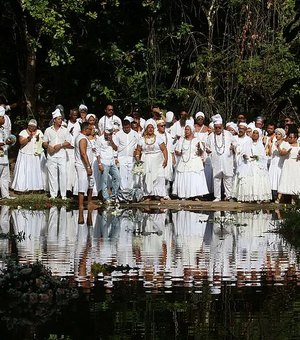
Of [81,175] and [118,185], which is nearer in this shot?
[81,175]

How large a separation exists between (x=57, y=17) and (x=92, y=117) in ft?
14.4

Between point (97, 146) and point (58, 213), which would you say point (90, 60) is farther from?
point (58, 213)

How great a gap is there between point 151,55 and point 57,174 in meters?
6.32

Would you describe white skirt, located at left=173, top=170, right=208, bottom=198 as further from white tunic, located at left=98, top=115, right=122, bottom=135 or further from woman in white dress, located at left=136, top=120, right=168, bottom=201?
white tunic, located at left=98, top=115, right=122, bottom=135

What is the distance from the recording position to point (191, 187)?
2909 cm

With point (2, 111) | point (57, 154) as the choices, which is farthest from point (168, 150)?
point (2, 111)

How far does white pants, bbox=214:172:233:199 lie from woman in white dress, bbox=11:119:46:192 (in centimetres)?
444

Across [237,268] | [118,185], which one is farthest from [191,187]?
[237,268]

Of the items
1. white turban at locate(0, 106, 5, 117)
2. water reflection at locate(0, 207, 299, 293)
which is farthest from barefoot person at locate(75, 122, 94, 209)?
white turban at locate(0, 106, 5, 117)

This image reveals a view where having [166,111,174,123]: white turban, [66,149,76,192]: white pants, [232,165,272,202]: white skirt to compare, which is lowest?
[232,165,272,202]: white skirt

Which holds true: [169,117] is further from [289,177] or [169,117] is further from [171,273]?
[171,273]

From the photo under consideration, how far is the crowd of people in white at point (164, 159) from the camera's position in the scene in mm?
28312

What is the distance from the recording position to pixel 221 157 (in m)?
28.8

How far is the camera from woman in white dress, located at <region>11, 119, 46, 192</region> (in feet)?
98.2
